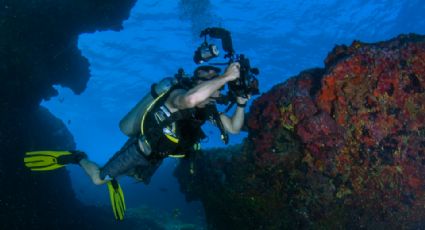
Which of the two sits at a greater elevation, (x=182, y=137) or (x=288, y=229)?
(x=182, y=137)

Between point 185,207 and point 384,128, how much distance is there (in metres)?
19.8

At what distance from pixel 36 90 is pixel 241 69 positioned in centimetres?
1169

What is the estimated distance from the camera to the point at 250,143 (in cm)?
694

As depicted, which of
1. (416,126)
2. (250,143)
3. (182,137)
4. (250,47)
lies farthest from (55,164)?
(250,47)

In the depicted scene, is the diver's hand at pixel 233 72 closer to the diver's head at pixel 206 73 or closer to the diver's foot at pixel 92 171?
the diver's head at pixel 206 73

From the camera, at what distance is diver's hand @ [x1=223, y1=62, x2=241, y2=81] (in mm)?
4324

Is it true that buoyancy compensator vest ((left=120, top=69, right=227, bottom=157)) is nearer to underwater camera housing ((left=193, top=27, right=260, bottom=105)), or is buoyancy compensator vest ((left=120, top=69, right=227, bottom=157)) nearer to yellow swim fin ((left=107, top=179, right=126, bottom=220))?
underwater camera housing ((left=193, top=27, right=260, bottom=105))

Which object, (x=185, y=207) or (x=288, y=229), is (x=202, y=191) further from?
(x=185, y=207)

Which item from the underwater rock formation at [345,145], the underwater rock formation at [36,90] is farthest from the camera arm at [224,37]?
the underwater rock formation at [36,90]

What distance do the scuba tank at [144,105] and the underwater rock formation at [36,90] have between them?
784 centimetres

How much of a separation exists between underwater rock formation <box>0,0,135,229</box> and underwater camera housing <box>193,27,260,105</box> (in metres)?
9.71

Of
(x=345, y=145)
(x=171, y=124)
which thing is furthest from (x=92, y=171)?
(x=345, y=145)

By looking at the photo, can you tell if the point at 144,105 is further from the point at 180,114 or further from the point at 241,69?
the point at 241,69

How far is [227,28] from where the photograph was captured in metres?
29.7
